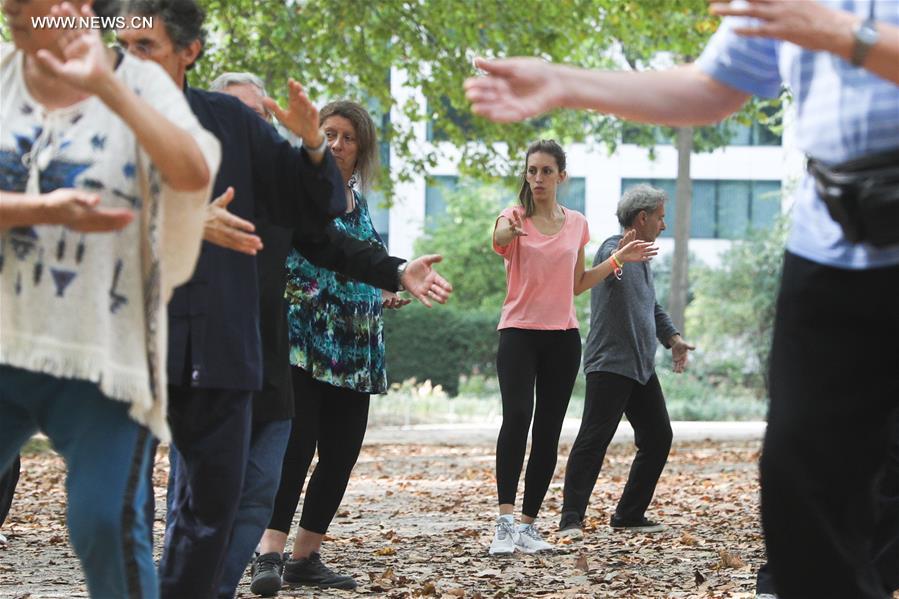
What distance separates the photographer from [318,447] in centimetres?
701

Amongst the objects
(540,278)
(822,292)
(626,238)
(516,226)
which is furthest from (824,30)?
(626,238)

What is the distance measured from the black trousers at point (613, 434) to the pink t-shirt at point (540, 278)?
791 mm

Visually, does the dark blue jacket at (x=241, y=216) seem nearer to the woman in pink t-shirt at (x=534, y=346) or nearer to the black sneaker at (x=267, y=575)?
the black sneaker at (x=267, y=575)

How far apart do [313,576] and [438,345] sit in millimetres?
25692

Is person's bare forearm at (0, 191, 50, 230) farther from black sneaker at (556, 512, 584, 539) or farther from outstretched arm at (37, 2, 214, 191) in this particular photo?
black sneaker at (556, 512, 584, 539)

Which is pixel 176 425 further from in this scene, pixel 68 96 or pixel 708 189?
pixel 708 189

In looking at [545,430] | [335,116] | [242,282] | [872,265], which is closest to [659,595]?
[545,430]

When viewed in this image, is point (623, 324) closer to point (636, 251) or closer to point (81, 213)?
point (636, 251)

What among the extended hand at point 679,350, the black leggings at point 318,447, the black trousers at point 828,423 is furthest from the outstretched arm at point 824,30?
the extended hand at point 679,350

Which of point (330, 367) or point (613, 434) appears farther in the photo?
point (613, 434)

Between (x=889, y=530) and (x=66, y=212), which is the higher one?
(x=66, y=212)

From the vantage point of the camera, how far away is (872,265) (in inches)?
131

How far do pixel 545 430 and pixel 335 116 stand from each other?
7.88 ft

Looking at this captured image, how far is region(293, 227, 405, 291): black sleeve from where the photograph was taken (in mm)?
5602
